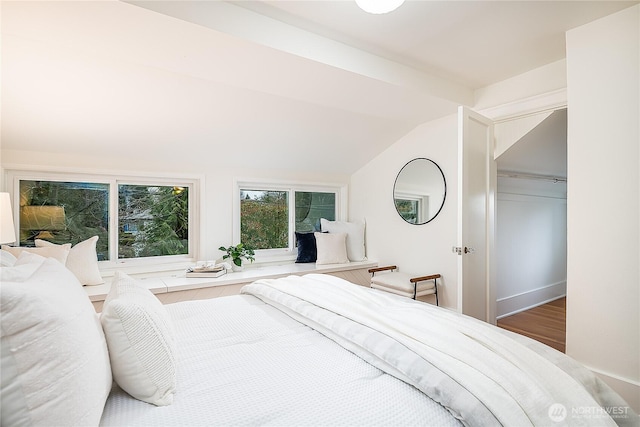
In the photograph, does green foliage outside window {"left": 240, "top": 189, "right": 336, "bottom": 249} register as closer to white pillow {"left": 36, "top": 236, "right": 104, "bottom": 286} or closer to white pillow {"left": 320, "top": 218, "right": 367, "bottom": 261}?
white pillow {"left": 320, "top": 218, "right": 367, "bottom": 261}

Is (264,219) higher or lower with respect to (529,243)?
higher

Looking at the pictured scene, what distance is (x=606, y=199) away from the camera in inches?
78.8

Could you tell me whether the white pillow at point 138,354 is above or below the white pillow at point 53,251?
below

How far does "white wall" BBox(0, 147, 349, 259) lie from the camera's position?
278 cm

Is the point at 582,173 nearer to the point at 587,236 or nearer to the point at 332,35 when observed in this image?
the point at 587,236

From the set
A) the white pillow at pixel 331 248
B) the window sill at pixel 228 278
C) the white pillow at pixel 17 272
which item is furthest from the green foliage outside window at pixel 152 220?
the white pillow at pixel 17 272

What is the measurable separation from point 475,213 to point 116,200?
3.19 meters

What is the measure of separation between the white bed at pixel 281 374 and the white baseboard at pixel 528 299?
245cm

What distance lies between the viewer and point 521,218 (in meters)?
3.76

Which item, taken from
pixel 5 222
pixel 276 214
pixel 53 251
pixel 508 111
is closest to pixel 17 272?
Answer: pixel 5 222

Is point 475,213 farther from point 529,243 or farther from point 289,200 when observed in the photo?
point 289,200

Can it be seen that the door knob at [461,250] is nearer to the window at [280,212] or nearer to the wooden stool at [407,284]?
the wooden stool at [407,284]

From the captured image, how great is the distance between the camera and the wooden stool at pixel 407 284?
9.93 ft

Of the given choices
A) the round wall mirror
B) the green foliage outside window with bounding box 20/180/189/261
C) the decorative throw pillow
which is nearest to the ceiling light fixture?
the round wall mirror
